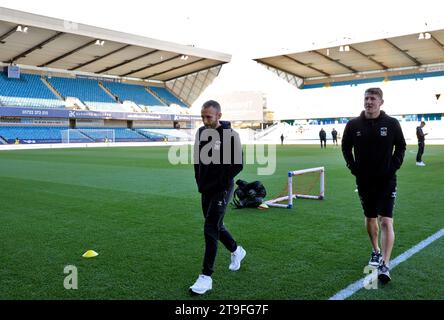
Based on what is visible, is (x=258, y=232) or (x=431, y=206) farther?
(x=431, y=206)

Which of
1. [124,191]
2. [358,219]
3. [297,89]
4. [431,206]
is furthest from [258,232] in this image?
[297,89]

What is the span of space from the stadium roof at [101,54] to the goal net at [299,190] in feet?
116

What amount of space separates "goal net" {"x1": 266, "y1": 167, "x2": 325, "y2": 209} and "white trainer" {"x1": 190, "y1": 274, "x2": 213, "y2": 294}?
169 inches

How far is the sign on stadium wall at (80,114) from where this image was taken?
Answer: 45.9 meters

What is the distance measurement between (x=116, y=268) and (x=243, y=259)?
1.56 meters

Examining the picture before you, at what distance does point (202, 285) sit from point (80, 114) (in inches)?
2002

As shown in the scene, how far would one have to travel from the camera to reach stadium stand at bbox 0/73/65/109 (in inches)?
1874

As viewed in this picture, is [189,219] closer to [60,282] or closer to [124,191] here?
[60,282]

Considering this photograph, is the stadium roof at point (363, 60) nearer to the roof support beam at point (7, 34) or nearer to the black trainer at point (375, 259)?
the roof support beam at point (7, 34)

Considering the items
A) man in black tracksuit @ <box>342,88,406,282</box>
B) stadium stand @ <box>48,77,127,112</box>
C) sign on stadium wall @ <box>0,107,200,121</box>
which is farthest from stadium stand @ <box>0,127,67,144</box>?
man in black tracksuit @ <box>342,88,406,282</box>

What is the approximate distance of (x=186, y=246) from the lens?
576cm

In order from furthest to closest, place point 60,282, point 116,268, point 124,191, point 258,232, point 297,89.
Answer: point 297,89, point 124,191, point 258,232, point 116,268, point 60,282

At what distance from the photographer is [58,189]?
11.6 meters

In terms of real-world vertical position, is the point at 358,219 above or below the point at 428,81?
below
